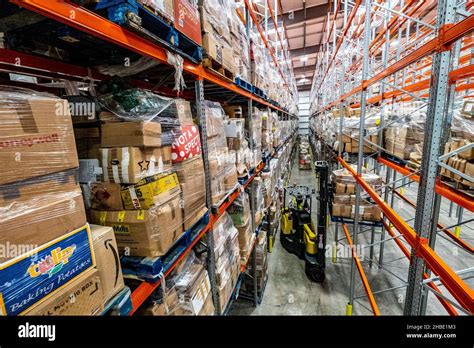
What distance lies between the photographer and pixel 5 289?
29.9 inches

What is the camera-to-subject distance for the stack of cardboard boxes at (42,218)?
31.5 inches

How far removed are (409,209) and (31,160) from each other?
9.56 metres

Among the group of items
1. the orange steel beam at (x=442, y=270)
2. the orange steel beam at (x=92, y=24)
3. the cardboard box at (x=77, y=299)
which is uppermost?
the orange steel beam at (x=92, y=24)

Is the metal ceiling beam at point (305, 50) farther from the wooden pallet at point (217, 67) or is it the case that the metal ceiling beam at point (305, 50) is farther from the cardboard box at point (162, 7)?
the cardboard box at point (162, 7)

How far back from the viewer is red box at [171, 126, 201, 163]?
1.67 metres

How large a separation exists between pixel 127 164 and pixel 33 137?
459mm

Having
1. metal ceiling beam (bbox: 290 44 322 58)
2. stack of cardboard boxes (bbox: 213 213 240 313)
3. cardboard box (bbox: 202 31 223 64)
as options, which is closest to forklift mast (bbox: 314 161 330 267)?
stack of cardboard boxes (bbox: 213 213 240 313)

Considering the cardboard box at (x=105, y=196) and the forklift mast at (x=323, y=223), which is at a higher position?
the cardboard box at (x=105, y=196)

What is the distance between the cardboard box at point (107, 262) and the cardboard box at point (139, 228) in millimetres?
175

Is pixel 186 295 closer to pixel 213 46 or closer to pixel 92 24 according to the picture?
pixel 92 24

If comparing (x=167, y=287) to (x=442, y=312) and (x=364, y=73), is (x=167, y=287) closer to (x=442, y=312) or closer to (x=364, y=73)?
(x=364, y=73)

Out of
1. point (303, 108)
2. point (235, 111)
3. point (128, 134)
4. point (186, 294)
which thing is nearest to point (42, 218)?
point (128, 134)

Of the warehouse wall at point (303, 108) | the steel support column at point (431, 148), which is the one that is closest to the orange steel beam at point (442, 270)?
the steel support column at point (431, 148)

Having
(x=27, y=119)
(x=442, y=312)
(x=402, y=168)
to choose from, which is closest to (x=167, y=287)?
(x=27, y=119)
